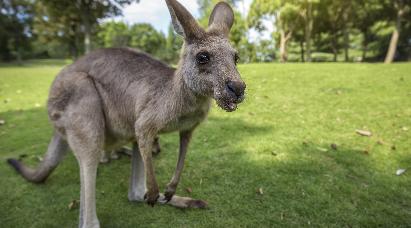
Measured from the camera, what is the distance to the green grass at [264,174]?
2576 mm

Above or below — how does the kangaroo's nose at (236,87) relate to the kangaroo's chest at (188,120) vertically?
above

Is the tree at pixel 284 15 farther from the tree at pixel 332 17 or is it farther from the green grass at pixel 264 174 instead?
the green grass at pixel 264 174

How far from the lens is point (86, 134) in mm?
2311

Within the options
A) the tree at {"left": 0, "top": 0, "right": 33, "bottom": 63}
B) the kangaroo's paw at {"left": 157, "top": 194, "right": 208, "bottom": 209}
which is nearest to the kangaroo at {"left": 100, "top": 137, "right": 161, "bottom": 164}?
the kangaroo's paw at {"left": 157, "top": 194, "right": 208, "bottom": 209}

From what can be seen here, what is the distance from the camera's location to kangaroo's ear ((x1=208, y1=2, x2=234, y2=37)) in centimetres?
211

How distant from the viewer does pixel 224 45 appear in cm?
195

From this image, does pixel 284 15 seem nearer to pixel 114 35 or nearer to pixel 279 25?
pixel 279 25

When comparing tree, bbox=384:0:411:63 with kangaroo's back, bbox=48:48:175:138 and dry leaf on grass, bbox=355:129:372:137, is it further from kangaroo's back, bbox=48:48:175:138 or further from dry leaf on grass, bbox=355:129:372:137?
kangaroo's back, bbox=48:48:175:138

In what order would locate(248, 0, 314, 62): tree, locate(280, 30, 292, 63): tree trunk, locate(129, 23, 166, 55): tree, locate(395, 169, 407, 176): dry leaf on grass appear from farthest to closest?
locate(129, 23, 166, 55): tree < locate(280, 30, 292, 63): tree trunk < locate(248, 0, 314, 62): tree < locate(395, 169, 407, 176): dry leaf on grass

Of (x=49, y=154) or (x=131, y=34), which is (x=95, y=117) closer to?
(x=49, y=154)

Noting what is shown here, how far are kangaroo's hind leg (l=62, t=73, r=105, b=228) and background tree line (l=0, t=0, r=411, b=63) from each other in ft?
31.0

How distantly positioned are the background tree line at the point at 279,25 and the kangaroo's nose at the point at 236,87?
9983 mm

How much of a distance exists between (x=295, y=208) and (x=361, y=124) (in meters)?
2.55

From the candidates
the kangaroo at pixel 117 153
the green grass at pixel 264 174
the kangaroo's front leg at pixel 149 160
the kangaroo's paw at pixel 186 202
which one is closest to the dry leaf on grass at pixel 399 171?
the green grass at pixel 264 174
